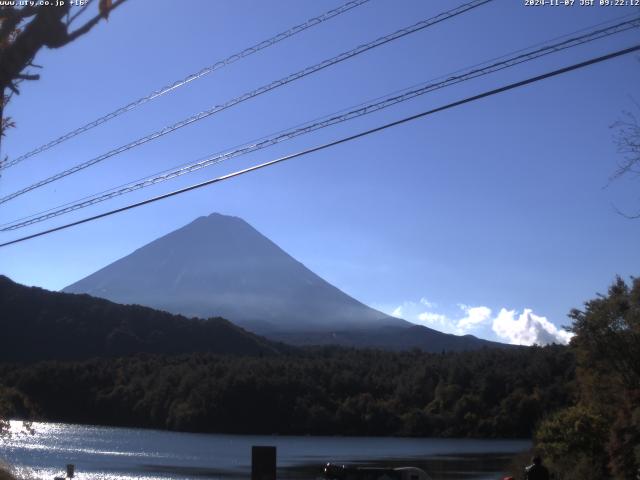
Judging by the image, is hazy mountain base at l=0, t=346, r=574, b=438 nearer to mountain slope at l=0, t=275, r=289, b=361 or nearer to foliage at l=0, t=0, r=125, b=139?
mountain slope at l=0, t=275, r=289, b=361

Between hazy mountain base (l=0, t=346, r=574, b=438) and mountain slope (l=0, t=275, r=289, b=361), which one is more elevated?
mountain slope (l=0, t=275, r=289, b=361)

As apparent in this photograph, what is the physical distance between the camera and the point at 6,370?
81.6m

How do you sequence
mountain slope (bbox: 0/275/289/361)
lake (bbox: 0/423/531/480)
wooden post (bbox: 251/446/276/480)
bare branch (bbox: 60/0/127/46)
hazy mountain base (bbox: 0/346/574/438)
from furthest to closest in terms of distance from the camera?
mountain slope (bbox: 0/275/289/361)
hazy mountain base (bbox: 0/346/574/438)
lake (bbox: 0/423/531/480)
wooden post (bbox: 251/446/276/480)
bare branch (bbox: 60/0/127/46)

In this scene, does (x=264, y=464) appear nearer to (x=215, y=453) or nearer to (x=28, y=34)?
(x=28, y=34)

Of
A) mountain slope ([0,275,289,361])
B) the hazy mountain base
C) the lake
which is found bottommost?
the lake

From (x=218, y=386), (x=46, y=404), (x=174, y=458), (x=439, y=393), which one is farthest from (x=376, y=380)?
(x=174, y=458)

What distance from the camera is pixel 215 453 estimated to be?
7006 cm

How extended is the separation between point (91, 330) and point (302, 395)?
2789cm

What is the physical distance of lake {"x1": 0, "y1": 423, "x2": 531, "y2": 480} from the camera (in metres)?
51.8

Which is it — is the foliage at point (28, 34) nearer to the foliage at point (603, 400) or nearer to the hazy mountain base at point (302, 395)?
the foliage at point (603, 400)

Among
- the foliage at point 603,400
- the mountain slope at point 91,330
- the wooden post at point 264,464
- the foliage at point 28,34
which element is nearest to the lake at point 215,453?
the mountain slope at point 91,330

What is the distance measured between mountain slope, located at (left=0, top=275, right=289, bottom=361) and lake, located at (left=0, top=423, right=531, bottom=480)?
31.4 ft

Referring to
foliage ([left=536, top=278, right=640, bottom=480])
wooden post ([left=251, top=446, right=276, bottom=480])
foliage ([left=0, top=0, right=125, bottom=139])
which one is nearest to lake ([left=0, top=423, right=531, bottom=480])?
foliage ([left=536, top=278, right=640, bottom=480])

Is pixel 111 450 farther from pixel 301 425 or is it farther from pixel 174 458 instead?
pixel 301 425
